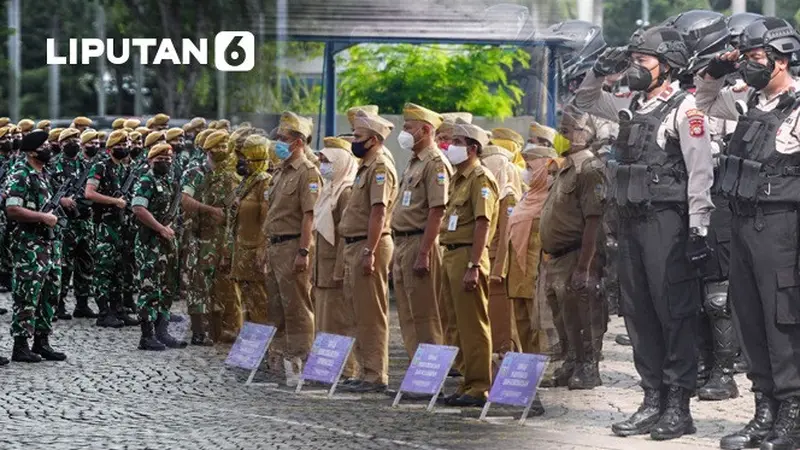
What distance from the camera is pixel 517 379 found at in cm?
847

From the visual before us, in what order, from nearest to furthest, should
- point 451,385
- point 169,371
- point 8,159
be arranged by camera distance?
point 451,385, point 169,371, point 8,159

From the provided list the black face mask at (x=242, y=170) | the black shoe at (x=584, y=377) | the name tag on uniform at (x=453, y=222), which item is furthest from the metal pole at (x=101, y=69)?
the black face mask at (x=242, y=170)

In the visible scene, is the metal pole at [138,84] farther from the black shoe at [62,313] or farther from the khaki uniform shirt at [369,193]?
the black shoe at [62,313]

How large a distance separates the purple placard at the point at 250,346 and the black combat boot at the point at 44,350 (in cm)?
160

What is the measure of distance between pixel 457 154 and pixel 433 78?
142 cm

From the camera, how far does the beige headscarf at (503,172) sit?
10711mm

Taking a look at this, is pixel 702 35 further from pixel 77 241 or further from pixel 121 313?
pixel 77 241

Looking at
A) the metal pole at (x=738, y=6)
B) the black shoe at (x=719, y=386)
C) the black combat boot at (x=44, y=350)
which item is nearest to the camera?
the metal pole at (x=738, y=6)

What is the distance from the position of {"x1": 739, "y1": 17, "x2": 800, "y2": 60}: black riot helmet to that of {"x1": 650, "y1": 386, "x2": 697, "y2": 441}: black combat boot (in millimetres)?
1405

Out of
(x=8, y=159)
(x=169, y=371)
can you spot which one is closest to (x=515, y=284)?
(x=169, y=371)

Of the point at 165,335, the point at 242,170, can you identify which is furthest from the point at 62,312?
the point at 242,170

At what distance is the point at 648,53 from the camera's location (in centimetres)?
750

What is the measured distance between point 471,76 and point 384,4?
265 cm

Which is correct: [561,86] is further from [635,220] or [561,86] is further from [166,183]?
[166,183]
